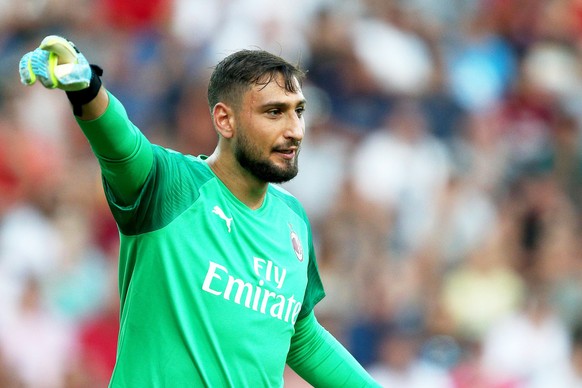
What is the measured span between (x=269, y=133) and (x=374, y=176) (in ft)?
16.8

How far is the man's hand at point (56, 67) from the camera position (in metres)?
3.28

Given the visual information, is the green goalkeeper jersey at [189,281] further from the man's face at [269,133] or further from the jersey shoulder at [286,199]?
the jersey shoulder at [286,199]

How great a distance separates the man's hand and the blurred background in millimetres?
4662

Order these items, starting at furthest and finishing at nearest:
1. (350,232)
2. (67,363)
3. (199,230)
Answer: (350,232), (67,363), (199,230)

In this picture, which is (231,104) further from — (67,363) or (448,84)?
(448,84)

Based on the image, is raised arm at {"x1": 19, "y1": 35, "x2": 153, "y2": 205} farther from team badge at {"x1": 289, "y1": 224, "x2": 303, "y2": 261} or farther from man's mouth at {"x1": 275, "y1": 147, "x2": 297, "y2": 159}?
team badge at {"x1": 289, "y1": 224, "x2": 303, "y2": 261}

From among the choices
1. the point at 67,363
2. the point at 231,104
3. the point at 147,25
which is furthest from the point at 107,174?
the point at 147,25

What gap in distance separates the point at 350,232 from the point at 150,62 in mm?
2267

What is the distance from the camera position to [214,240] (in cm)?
394

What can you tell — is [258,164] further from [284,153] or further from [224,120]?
[224,120]

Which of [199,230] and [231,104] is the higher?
[231,104]

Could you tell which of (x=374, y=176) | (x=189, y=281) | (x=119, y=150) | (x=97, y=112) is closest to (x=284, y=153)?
(x=189, y=281)

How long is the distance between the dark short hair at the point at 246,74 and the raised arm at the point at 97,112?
20.7 inches

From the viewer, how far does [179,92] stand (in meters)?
9.15
